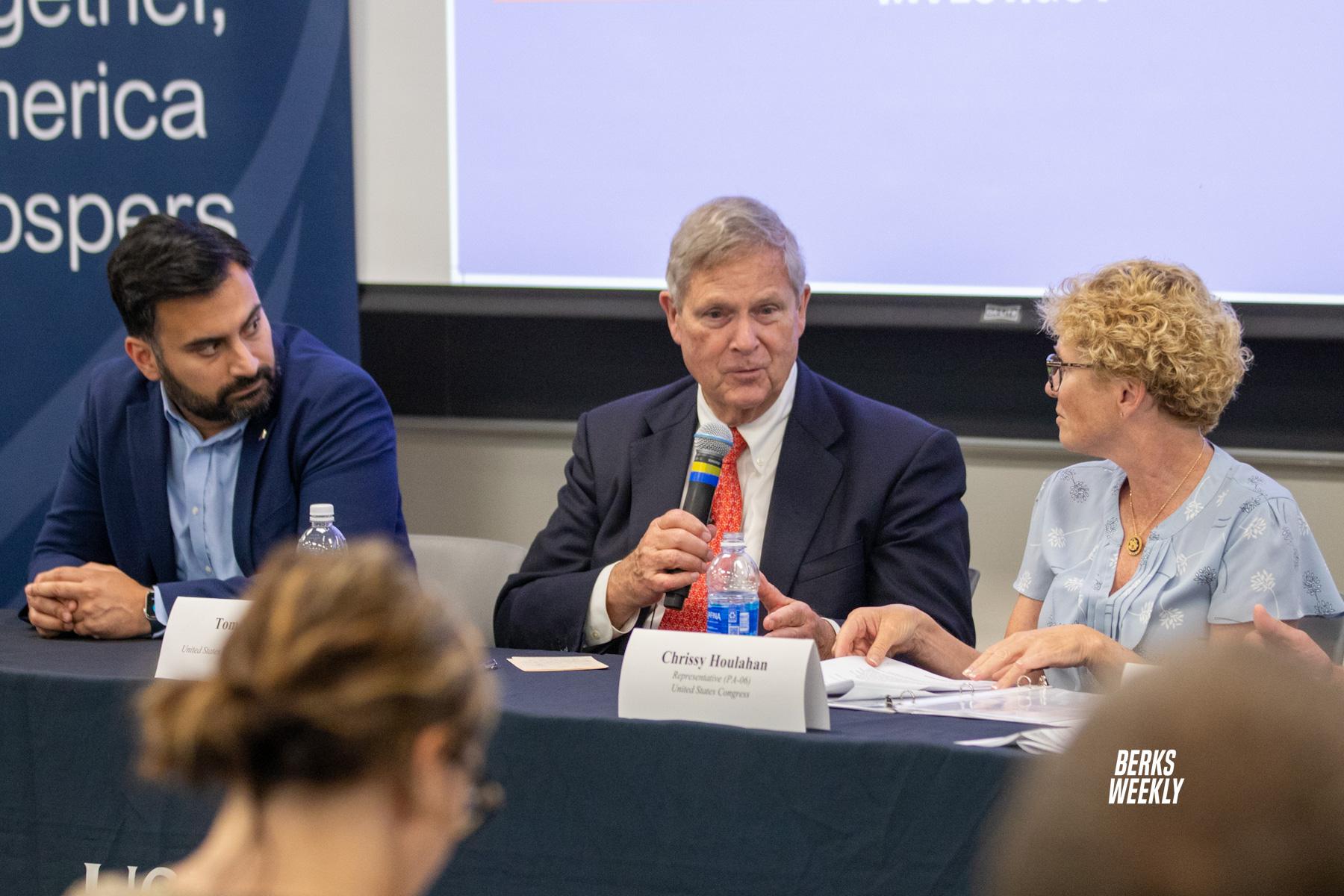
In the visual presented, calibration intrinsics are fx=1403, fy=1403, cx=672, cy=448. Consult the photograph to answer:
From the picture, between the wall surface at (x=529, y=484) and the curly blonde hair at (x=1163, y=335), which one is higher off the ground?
the curly blonde hair at (x=1163, y=335)

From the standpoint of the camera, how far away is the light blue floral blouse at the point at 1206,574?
228 cm

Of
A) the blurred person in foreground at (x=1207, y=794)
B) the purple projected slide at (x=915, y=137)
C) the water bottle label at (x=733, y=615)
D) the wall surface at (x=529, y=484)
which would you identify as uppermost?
the purple projected slide at (x=915, y=137)

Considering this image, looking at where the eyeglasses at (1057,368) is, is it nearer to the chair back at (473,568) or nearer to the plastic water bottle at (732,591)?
the plastic water bottle at (732,591)

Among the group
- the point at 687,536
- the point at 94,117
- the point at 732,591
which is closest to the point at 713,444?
the point at 687,536

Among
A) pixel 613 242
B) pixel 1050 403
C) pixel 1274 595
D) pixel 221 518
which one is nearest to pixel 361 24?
pixel 613 242

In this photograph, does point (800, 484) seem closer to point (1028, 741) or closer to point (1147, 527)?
point (1147, 527)

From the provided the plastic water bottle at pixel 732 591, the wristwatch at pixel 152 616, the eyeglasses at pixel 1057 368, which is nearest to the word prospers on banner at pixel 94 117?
the wristwatch at pixel 152 616

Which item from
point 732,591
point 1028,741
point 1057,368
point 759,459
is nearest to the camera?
point 1028,741

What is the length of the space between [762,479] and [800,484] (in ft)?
0.29

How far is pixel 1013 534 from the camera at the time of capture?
11.8 ft

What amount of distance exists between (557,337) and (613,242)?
328 millimetres

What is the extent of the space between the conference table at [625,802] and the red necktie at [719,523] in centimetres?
46

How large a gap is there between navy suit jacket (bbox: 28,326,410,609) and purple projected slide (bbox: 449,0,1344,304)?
41.2 inches

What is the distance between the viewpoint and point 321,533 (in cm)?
254
